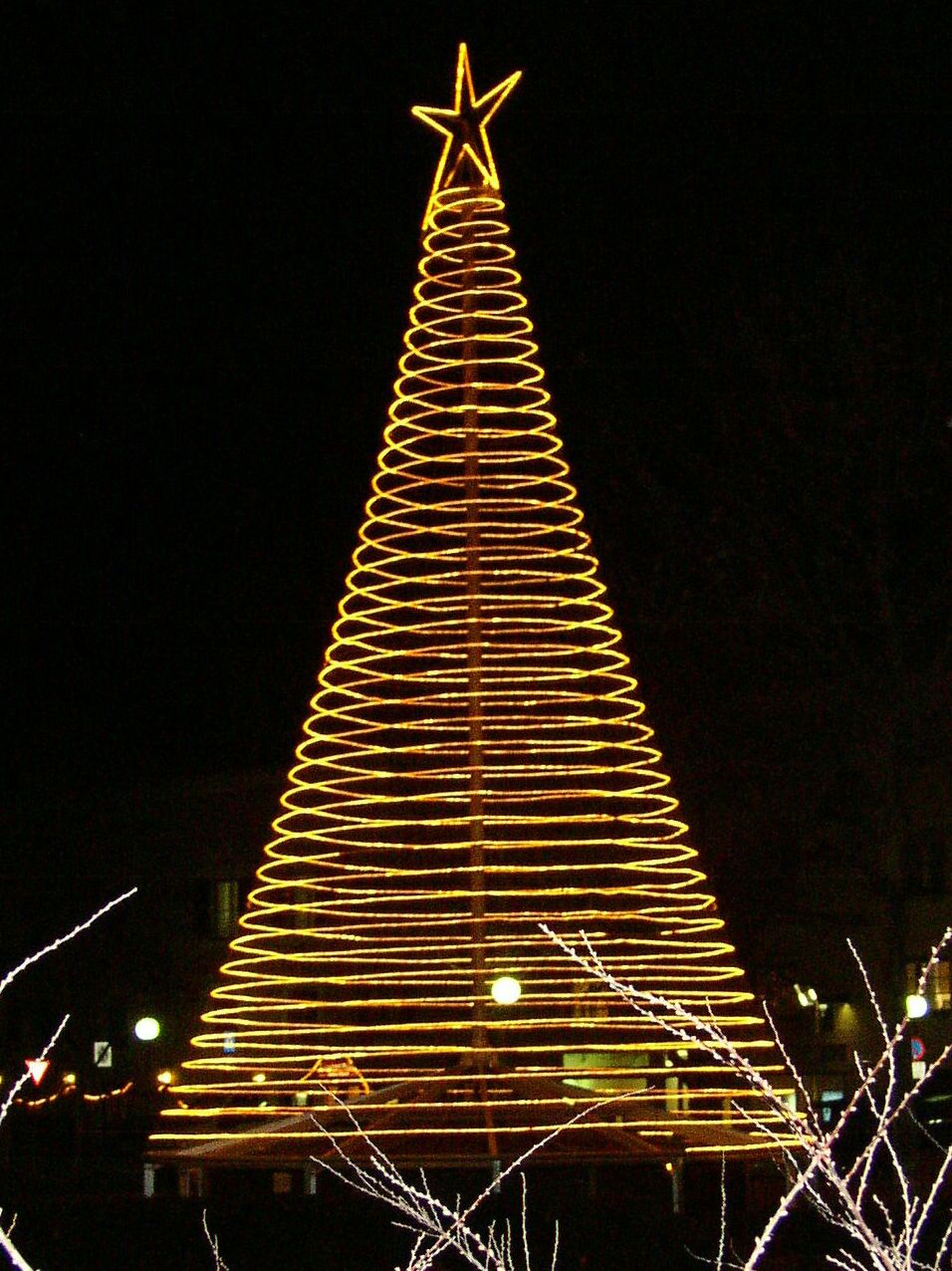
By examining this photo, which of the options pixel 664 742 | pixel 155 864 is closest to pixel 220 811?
pixel 155 864

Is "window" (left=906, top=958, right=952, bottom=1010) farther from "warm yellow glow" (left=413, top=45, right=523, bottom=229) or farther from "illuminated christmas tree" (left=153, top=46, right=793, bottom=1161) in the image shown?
"warm yellow glow" (left=413, top=45, right=523, bottom=229)

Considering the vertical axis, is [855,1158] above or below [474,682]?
below

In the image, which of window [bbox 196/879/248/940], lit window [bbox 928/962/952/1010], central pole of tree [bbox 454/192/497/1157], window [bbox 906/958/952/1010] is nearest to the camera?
central pole of tree [bbox 454/192/497/1157]

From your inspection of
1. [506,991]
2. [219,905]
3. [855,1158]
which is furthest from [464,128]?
[219,905]

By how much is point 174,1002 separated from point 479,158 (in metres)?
41.1

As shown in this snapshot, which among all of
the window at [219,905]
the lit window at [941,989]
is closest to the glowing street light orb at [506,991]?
the lit window at [941,989]

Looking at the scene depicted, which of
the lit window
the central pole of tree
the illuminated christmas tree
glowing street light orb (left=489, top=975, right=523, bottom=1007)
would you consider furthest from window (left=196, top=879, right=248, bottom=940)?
glowing street light orb (left=489, top=975, right=523, bottom=1007)

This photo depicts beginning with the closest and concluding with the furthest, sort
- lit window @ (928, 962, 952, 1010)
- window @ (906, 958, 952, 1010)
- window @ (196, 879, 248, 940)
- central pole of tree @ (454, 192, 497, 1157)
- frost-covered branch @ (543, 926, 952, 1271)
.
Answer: frost-covered branch @ (543, 926, 952, 1271)
central pole of tree @ (454, 192, 497, 1157)
window @ (906, 958, 952, 1010)
lit window @ (928, 962, 952, 1010)
window @ (196, 879, 248, 940)

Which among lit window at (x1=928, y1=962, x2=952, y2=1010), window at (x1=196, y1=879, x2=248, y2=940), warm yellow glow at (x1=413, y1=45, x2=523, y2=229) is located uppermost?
warm yellow glow at (x1=413, y1=45, x2=523, y2=229)

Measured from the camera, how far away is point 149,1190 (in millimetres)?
17469

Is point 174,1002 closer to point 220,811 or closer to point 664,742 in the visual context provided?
point 220,811

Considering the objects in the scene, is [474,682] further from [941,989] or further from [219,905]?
[219,905]

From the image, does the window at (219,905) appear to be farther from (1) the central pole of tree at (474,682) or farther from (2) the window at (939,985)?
(1) the central pole of tree at (474,682)

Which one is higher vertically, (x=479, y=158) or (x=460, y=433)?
(x=479, y=158)
